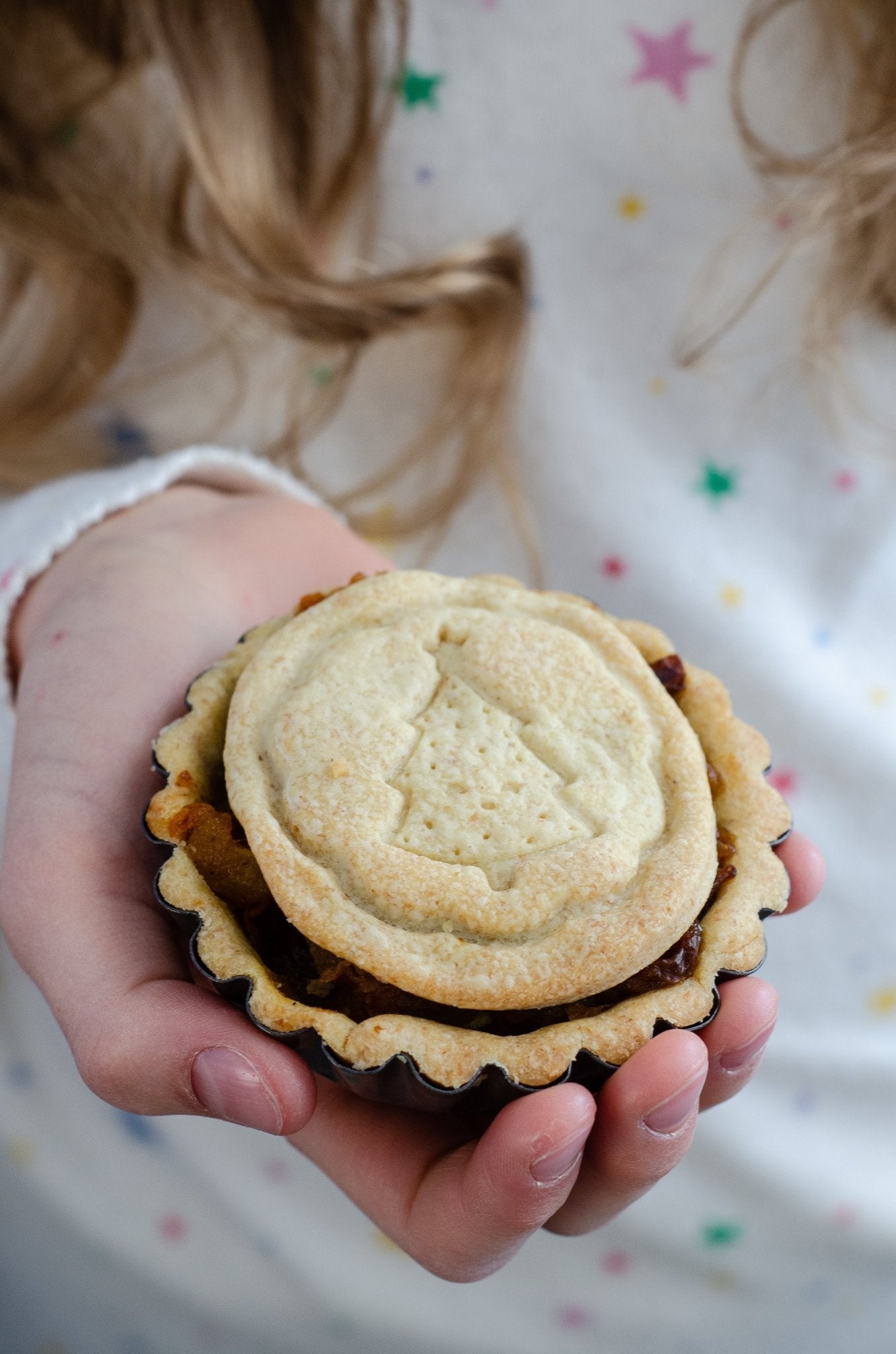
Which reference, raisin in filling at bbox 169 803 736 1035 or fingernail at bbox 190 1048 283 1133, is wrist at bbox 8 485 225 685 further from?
fingernail at bbox 190 1048 283 1133

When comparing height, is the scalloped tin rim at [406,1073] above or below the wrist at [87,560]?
above

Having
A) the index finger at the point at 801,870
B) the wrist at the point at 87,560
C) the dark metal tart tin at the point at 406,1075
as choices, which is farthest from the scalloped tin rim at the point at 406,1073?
the wrist at the point at 87,560

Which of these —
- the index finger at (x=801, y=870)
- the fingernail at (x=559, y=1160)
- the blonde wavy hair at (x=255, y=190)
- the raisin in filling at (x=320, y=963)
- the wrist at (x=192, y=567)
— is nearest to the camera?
the fingernail at (x=559, y=1160)

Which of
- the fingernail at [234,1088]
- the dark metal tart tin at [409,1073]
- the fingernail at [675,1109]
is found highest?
the fingernail at [675,1109]

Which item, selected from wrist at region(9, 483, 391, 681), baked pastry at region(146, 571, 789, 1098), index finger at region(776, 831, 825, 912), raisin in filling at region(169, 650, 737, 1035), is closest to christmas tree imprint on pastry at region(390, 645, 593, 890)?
baked pastry at region(146, 571, 789, 1098)

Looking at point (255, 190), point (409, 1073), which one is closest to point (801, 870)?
point (409, 1073)

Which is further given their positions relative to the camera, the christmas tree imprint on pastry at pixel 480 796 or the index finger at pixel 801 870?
the index finger at pixel 801 870

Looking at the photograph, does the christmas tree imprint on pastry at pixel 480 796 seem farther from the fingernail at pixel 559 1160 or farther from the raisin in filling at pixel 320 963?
the fingernail at pixel 559 1160

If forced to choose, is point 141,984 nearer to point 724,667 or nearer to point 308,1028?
point 308,1028

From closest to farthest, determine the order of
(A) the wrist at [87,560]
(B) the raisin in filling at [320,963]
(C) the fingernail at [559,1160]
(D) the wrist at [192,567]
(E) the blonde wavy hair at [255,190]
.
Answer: (C) the fingernail at [559,1160]
(B) the raisin in filling at [320,963]
(D) the wrist at [192,567]
(A) the wrist at [87,560]
(E) the blonde wavy hair at [255,190]
